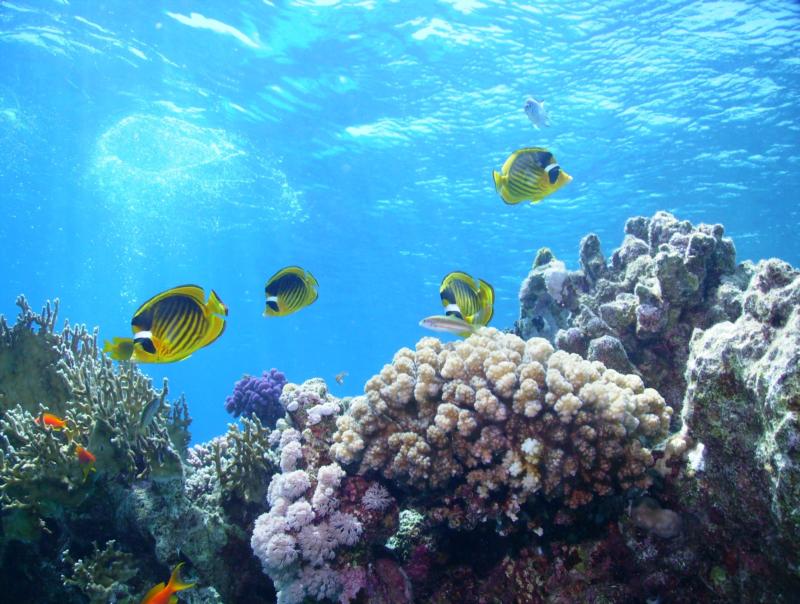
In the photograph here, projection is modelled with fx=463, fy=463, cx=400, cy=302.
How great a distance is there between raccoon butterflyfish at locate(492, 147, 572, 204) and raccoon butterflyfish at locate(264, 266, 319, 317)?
1948 millimetres

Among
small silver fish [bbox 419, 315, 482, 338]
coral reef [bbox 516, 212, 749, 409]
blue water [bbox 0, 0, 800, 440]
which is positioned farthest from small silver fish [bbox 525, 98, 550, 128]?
blue water [bbox 0, 0, 800, 440]

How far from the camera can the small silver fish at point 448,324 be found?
3717 mm

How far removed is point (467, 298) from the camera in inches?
146

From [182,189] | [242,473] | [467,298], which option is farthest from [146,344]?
[182,189]

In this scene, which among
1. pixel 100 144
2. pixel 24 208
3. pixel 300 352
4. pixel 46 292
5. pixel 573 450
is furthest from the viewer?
pixel 300 352

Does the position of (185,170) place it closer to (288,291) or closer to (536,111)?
(536,111)

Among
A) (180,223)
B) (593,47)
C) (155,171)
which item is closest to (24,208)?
(180,223)

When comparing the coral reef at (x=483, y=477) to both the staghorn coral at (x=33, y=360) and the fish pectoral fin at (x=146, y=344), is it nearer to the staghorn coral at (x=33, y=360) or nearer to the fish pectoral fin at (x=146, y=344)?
the staghorn coral at (x=33, y=360)

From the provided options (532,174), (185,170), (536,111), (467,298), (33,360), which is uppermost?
(185,170)

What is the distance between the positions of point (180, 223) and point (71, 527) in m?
38.8

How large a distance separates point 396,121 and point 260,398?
16.0 m

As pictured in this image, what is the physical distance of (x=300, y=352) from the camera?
89.1 m

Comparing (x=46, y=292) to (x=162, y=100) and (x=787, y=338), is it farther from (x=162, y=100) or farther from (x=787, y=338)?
(x=787, y=338)

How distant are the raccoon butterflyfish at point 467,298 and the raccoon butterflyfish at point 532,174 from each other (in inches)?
39.0
